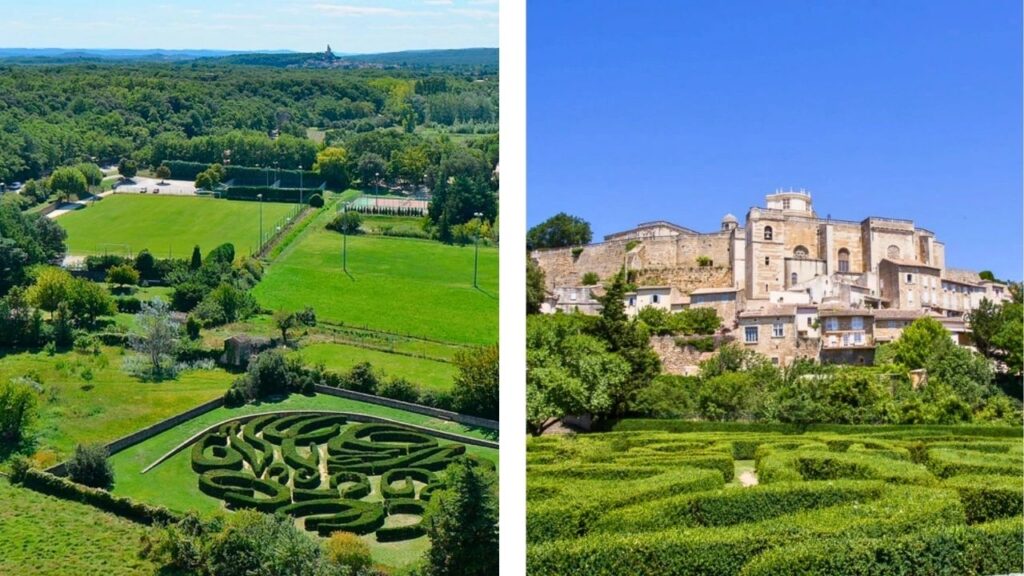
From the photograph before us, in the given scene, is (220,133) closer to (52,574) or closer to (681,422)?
(52,574)

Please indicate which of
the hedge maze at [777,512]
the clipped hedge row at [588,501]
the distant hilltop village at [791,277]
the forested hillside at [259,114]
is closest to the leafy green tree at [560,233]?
the distant hilltop village at [791,277]

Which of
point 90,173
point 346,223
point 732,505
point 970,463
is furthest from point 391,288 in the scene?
point 970,463

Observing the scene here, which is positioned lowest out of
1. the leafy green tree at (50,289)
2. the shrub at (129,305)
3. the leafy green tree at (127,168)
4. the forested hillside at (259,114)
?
the shrub at (129,305)

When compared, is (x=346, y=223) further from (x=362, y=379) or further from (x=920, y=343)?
(x=920, y=343)

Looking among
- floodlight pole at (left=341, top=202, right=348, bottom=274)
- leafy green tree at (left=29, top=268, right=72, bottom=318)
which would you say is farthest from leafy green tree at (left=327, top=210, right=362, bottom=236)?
leafy green tree at (left=29, top=268, right=72, bottom=318)

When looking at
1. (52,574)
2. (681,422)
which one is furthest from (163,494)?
(681,422)

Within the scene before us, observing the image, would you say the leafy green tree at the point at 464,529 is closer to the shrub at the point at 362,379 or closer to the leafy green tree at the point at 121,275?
the shrub at the point at 362,379

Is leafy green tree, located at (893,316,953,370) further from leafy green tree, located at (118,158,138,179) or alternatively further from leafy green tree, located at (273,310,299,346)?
leafy green tree, located at (118,158,138,179)
